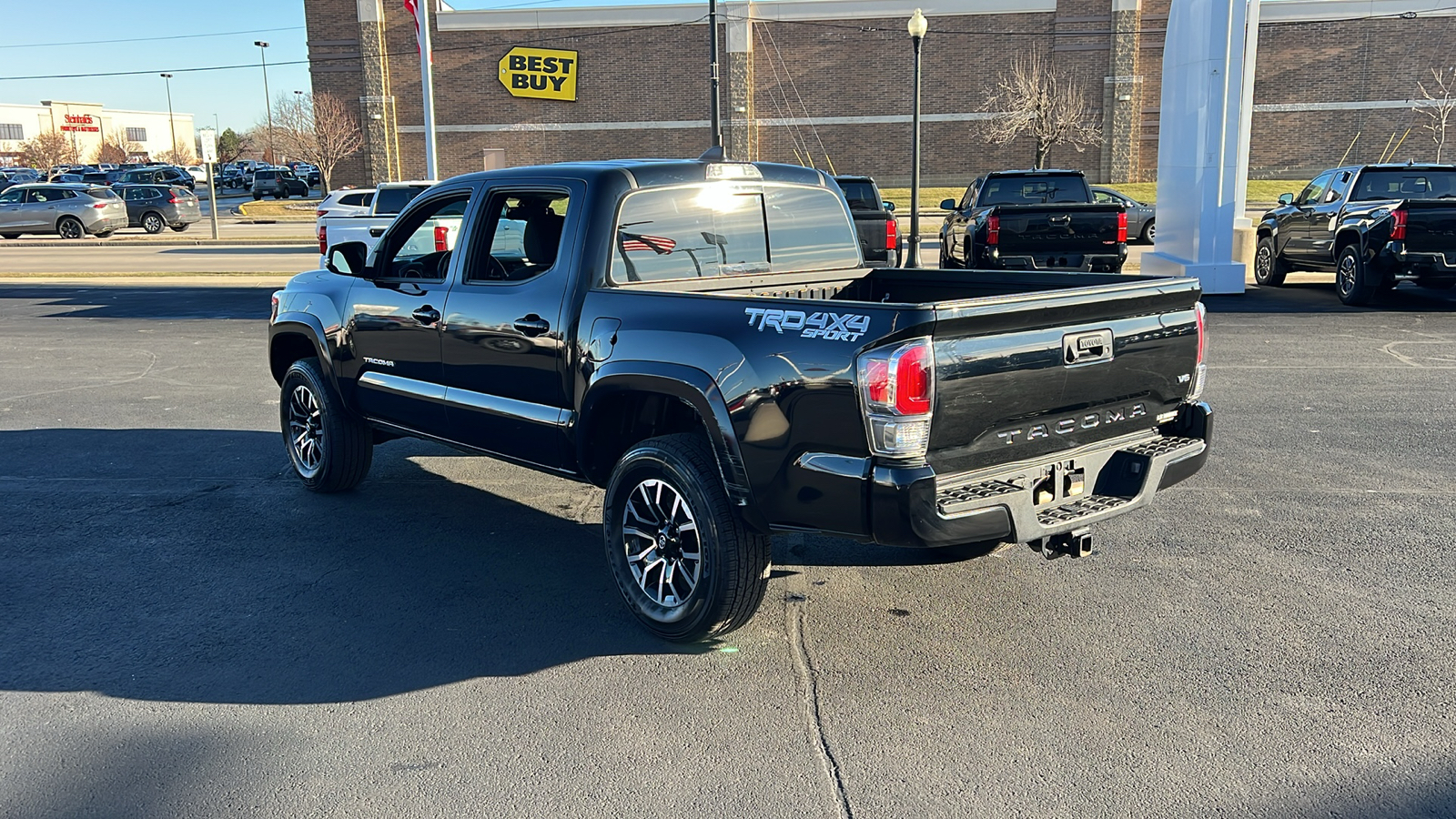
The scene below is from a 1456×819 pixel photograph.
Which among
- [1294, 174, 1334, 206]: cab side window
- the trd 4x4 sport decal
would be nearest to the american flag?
the trd 4x4 sport decal

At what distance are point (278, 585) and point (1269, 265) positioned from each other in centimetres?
1634

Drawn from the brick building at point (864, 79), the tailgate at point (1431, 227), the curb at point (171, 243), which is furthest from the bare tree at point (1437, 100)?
the curb at point (171, 243)

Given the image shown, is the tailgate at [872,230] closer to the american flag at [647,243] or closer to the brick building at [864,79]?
the american flag at [647,243]

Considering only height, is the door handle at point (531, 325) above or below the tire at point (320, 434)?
above

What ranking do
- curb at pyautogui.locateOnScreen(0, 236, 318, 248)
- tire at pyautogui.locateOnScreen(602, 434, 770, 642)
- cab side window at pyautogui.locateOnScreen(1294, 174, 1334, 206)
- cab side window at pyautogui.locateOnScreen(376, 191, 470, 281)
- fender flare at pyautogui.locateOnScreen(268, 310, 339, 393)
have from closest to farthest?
1. tire at pyautogui.locateOnScreen(602, 434, 770, 642)
2. cab side window at pyautogui.locateOnScreen(376, 191, 470, 281)
3. fender flare at pyautogui.locateOnScreen(268, 310, 339, 393)
4. cab side window at pyautogui.locateOnScreen(1294, 174, 1334, 206)
5. curb at pyautogui.locateOnScreen(0, 236, 318, 248)

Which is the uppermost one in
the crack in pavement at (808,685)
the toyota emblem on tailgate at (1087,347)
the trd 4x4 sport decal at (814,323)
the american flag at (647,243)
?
the american flag at (647,243)

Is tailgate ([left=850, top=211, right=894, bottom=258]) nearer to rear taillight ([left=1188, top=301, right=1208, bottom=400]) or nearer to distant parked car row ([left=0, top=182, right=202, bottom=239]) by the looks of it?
rear taillight ([left=1188, top=301, right=1208, bottom=400])

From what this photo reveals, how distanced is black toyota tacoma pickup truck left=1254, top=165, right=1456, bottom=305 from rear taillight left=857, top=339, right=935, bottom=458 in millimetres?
12378

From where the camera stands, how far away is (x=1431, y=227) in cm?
1352

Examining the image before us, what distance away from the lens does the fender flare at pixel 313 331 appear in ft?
22.0

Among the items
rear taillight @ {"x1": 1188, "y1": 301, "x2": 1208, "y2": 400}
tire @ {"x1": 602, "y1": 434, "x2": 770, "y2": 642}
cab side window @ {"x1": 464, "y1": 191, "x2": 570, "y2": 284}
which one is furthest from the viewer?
cab side window @ {"x1": 464, "y1": 191, "x2": 570, "y2": 284}

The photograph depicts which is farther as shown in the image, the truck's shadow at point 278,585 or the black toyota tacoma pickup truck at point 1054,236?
the black toyota tacoma pickup truck at point 1054,236

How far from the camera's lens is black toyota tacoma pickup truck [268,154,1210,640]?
A: 392 cm

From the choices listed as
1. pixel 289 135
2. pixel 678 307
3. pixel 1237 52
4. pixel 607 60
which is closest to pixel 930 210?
pixel 607 60
